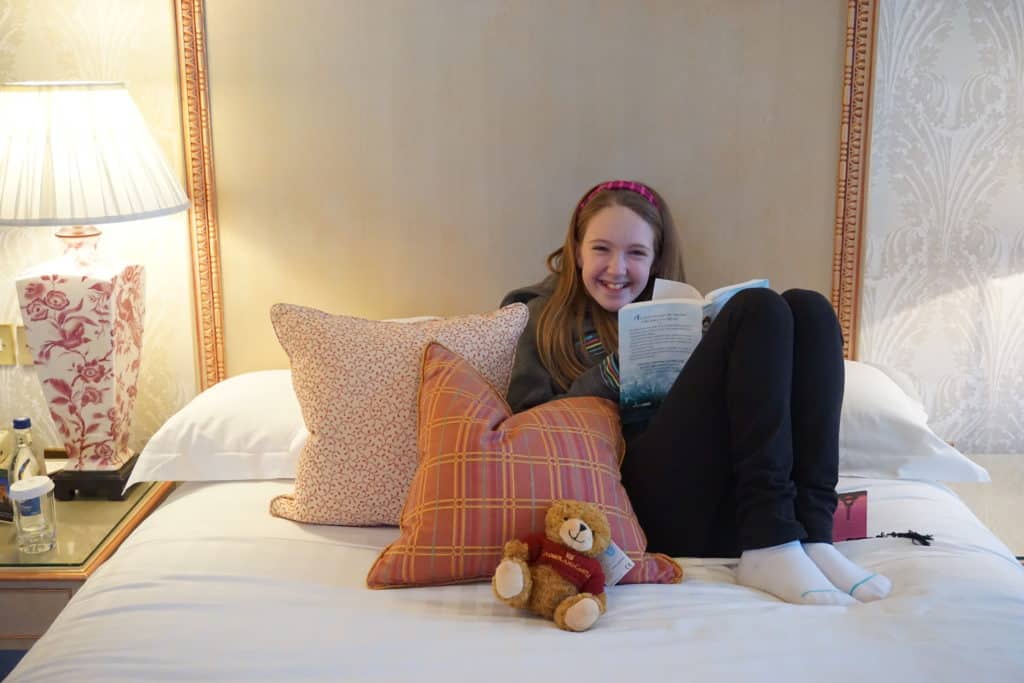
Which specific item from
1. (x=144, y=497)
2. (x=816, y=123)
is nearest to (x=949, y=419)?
(x=816, y=123)

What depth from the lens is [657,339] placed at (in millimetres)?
1683

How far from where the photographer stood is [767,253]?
221 cm

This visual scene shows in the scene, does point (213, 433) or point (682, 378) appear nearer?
point (682, 378)

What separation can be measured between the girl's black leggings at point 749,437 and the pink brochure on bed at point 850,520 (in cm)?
8

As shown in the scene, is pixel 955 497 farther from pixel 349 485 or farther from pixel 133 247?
pixel 133 247

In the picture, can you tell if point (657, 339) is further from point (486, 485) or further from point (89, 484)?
point (89, 484)

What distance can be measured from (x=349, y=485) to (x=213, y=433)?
0.35 metres

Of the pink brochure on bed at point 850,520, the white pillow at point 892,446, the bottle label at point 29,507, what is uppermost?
the white pillow at point 892,446

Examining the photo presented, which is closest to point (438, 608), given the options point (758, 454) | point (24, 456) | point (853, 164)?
point (758, 454)

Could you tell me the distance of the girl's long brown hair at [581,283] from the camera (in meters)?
1.95

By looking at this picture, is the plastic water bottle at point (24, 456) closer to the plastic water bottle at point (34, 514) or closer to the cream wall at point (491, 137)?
the plastic water bottle at point (34, 514)

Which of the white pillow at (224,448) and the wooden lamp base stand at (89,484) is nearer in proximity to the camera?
the white pillow at (224,448)

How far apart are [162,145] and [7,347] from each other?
0.56 metres

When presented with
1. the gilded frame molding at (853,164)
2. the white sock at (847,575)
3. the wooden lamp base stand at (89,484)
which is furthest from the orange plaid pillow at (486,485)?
the gilded frame molding at (853,164)
